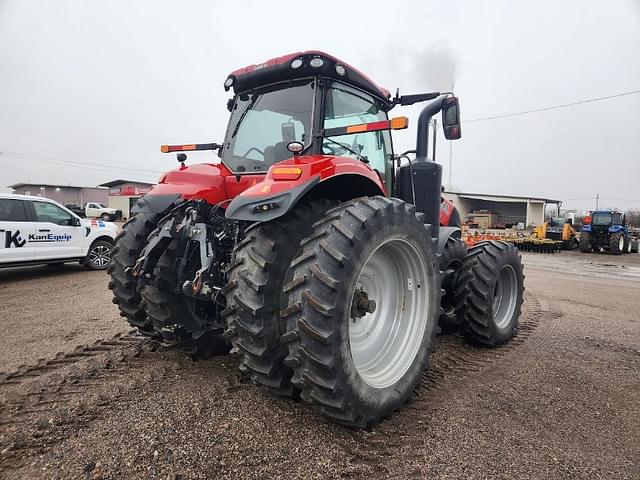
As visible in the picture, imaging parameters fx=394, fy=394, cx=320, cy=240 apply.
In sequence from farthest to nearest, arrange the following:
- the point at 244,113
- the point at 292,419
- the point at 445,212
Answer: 1. the point at 445,212
2. the point at 244,113
3. the point at 292,419

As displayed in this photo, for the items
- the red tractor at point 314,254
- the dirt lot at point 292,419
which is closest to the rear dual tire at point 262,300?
the red tractor at point 314,254

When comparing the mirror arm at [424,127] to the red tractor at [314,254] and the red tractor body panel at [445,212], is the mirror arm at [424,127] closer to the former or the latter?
the red tractor at [314,254]

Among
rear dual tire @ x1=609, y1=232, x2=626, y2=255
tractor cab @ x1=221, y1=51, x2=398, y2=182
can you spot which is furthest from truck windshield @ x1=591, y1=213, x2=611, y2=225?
tractor cab @ x1=221, y1=51, x2=398, y2=182

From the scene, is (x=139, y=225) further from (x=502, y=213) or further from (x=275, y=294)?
(x=502, y=213)

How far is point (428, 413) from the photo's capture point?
2559 millimetres

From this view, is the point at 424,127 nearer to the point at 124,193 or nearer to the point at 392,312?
the point at 392,312

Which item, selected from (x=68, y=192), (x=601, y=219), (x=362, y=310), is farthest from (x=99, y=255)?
(x=68, y=192)

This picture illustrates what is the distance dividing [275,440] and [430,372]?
157 cm

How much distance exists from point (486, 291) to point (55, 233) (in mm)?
8153

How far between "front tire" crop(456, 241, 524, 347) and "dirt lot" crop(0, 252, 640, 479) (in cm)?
17

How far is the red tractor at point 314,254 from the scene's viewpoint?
6.95 ft

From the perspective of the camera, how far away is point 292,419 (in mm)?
2404

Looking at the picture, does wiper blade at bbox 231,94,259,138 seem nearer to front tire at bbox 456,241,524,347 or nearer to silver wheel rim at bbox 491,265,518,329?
front tire at bbox 456,241,524,347

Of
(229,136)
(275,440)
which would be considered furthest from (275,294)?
(229,136)
